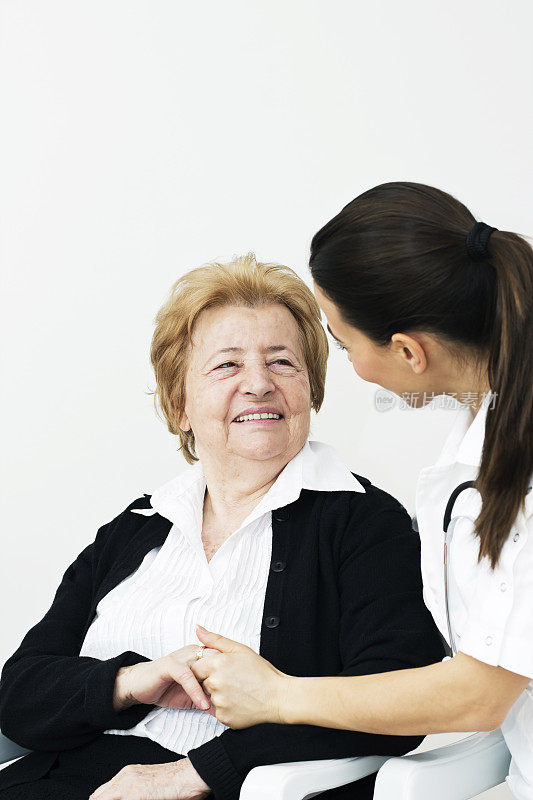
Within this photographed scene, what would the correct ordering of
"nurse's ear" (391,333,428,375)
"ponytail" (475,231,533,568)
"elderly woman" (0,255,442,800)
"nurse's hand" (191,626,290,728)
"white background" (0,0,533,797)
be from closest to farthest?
"ponytail" (475,231,533,568) → "nurse's ear" (391,333,428,375) → "nurse's hand" (191,626,290,728) → "elderly woman" (0,255,442,800) → "white background" (0,0,533,797)

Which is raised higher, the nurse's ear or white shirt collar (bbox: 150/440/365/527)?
the nurse's ear

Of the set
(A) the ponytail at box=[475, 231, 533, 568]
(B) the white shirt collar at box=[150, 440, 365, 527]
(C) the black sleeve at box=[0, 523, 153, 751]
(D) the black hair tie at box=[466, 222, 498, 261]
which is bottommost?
(C) the black sleeve at box=[0, 523, 153, 751]

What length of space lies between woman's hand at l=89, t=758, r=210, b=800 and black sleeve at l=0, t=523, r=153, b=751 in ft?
0.42

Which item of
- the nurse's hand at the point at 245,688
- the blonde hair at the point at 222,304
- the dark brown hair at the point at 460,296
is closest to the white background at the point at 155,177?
the blonde hair at the point at 222,304

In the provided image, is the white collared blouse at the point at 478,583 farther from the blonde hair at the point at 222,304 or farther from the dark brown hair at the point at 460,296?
the blonde hair at the point at 222,304

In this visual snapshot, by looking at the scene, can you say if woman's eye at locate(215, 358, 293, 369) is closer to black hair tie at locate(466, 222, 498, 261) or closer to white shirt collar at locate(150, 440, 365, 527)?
white shirt collar at locate(150, 440, 365, 527)

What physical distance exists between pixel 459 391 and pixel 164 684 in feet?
2.43

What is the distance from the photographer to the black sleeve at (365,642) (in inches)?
55.6

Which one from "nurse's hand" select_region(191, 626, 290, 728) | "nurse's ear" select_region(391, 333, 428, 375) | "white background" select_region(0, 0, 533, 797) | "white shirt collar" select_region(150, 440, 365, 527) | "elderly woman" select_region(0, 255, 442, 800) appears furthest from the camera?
"white background" select_region(0, 0, 533, 797)

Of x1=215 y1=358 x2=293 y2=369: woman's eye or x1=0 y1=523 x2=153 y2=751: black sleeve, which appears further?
x1=215 y1=358 x2=293 y2=369: woman's eye

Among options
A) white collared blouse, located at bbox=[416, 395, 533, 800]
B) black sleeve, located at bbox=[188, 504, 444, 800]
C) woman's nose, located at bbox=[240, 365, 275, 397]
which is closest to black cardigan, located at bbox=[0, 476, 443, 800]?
black sleeve, located at bbox=[188, 504, 444, 800]

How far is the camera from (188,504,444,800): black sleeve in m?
1.41

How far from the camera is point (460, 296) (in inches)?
47.3

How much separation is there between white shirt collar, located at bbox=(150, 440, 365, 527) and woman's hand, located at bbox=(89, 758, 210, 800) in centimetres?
48
